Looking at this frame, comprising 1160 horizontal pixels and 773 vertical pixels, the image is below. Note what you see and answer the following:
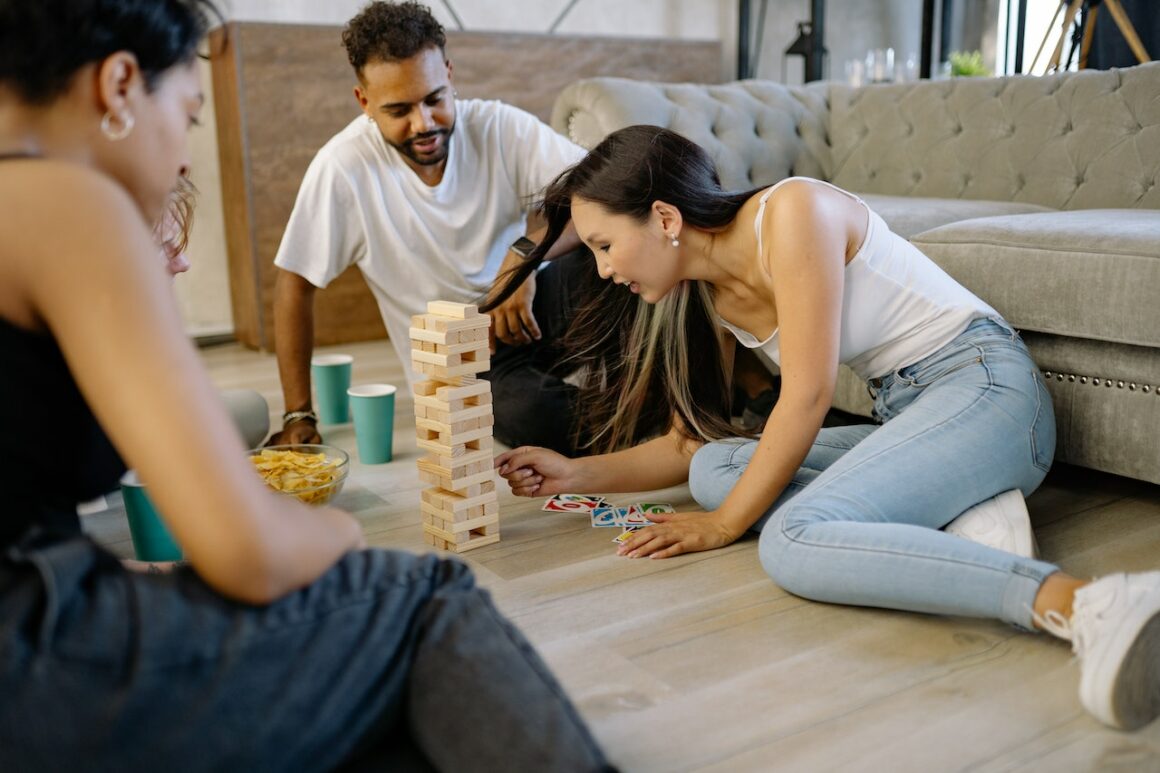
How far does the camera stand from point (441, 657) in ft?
3.23

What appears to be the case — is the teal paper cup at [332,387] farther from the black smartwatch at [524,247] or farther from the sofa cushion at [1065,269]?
the sofa cushion at [1065,269]

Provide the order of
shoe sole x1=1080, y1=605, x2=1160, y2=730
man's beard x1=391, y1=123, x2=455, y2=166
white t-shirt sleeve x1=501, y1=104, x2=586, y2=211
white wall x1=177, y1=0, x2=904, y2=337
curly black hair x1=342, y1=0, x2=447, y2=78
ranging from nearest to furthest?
shoe sole x1=1080, y1=605, x2=1160, y2=730 → curly black hair x1=342, y1=0, x2=447, y2=78 → man's beard x1=391, y1=123, x2=455, y2=166 → white t-shirt sleeve x1=501, y1=104, x2=586, y2=211 → white wall x1=177, y1=0, x2=904, y2=337

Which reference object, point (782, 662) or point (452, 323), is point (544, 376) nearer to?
point (452, 323)

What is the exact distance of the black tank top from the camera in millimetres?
850

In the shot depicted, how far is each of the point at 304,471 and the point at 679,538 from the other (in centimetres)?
70

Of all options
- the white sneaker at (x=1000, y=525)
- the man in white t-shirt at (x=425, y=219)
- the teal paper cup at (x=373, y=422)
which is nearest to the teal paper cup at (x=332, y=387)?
the man in white t-shirt at (x=425, y=219)

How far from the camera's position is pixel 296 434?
238cm

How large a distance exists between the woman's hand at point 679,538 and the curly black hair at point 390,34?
1152mm

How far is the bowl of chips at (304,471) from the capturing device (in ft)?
6.15

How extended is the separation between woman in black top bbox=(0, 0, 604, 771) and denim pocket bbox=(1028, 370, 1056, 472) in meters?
1.05

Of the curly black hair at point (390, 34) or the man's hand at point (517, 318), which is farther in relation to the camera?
the man's hand at point (517, 318)

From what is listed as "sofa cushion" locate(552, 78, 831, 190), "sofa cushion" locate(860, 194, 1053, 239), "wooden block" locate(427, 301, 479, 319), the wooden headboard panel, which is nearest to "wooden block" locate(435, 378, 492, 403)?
"wooden block" locate(427, 301, 479, 319)

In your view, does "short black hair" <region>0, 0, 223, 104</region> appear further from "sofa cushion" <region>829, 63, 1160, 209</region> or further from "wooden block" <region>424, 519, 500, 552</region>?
"sofa cushion" <region>829, 63, 1160, 209</region>

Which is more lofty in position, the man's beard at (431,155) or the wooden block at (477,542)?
the man's beard at (431,155)
